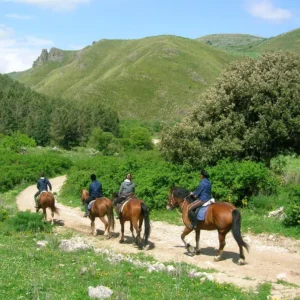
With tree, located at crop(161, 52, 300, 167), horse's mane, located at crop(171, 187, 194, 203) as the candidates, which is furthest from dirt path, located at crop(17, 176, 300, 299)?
tree, located at crop(161, 52, 300, 167)

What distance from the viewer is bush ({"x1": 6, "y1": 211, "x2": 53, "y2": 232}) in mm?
16078

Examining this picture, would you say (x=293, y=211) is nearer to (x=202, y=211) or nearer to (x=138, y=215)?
(x=202, y=211)

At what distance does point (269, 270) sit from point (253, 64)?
14.2 metres

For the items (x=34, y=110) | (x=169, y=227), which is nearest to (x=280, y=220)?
(x=169, y=227)

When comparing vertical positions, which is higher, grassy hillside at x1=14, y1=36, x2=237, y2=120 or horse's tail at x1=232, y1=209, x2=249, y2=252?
grassy hillside at x1=14, y1=36, x2=237, y2=120

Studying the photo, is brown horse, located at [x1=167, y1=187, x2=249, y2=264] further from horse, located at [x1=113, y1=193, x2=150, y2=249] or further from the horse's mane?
horse, located at [x1=113, y1=193, x2=150, y2=249]

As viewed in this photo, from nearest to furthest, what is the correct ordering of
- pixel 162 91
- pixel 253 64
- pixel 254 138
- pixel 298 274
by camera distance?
pixel 298 274 < pixel 254 138 < pixel 253 64 < pixel 162 91

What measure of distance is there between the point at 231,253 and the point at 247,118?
33.7 feet

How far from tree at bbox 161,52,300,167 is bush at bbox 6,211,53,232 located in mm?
8379

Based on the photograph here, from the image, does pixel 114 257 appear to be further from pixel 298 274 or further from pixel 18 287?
→ pixel 298 274

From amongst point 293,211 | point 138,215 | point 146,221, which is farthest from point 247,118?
point 146,221

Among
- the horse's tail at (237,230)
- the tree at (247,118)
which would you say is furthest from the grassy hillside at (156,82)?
the horse's tail at (237,230)

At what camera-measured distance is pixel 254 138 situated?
810 inches

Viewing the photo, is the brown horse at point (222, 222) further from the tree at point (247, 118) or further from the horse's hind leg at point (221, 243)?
the tree at point (247, 118)
